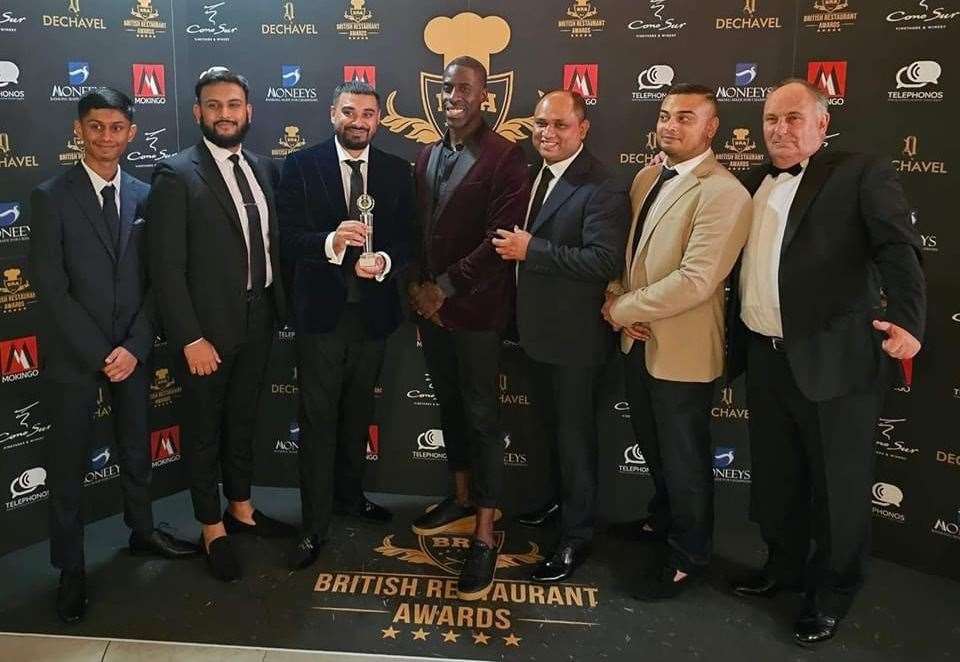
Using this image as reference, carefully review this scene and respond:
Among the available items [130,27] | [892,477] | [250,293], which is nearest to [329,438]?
[250,293]

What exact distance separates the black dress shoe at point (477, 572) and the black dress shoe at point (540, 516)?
49 centimetres

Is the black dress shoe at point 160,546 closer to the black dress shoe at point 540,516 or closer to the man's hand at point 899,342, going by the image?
the black dress shoe at point 540,516

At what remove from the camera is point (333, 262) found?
10.5ft

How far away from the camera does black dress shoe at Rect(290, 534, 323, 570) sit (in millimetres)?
3373

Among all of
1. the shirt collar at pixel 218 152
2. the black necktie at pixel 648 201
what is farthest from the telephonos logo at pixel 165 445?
the black necktie at pixel 648 201

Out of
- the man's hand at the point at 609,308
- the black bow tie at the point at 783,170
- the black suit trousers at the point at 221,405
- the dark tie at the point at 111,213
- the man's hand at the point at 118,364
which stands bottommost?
the black suit trousers at the point at 221,405

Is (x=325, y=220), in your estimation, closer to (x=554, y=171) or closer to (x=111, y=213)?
(x=111, y=213)

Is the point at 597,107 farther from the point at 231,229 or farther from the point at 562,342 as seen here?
the point at 231,229

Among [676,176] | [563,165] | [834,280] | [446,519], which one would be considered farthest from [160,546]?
[834,280]

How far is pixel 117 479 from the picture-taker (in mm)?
3936

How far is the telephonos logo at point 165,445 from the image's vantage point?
406 cm

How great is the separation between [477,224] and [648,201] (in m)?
0.65

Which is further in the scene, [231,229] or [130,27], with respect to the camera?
[130,27]

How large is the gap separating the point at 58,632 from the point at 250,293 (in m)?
1.41
